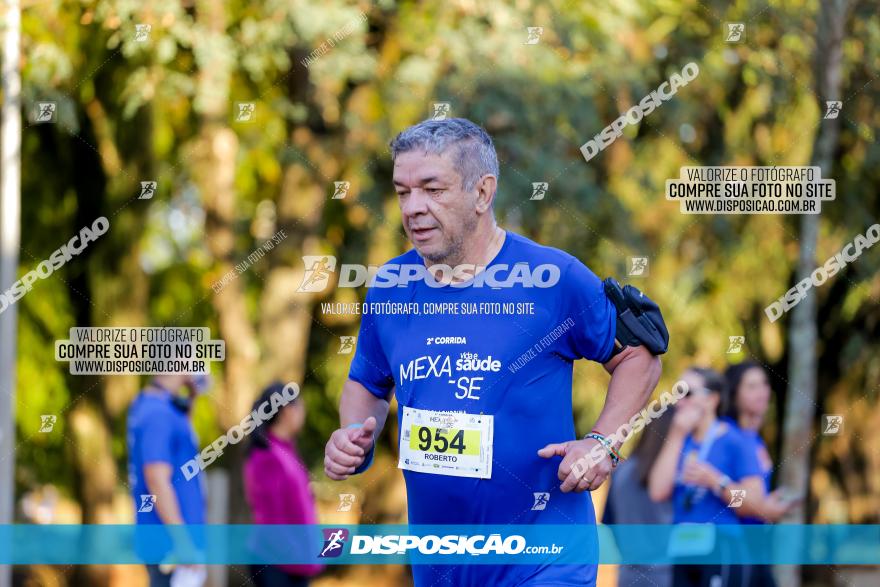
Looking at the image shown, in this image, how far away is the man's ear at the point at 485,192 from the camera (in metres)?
3.53

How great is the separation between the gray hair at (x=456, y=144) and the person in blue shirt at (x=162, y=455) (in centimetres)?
272

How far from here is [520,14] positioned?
8172 millimetres

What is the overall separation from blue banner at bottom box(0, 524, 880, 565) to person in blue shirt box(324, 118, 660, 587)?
1.9 inches

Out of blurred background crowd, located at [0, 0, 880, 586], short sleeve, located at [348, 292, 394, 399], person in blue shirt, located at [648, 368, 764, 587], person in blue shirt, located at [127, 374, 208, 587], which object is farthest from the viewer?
blurred background crowd, located at [0, 0, 880, 586]

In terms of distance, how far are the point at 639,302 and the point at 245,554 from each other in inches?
117

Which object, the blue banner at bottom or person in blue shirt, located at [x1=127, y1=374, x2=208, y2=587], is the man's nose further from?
person in blue shirt, located at [x1=127, y1=374, x2=208, y2=587]

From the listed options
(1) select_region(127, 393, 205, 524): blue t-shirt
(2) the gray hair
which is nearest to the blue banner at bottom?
(1) select_region(127, 393, 205, 524): blue t-shirt

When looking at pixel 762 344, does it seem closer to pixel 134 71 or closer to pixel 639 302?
pixel 134 71

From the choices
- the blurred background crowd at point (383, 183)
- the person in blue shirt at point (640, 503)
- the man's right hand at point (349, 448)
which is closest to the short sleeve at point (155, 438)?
the blurred background crowd at point (383, 183)

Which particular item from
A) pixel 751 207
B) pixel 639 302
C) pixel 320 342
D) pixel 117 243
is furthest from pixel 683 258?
pixel 639 302

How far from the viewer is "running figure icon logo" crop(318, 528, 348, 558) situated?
5.20 metres

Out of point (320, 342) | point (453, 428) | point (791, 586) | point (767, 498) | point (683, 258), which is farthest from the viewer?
point (320, 342)

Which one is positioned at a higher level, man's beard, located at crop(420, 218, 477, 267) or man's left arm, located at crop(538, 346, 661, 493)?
man's beard, located at crop(420, 218, 477, 267)

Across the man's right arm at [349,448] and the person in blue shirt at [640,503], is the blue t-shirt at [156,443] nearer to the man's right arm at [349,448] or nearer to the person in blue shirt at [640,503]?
the person in blue shirt at [640,503]
